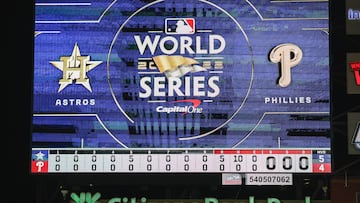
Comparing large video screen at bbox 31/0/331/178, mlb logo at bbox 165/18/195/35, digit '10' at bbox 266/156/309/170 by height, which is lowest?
digit '10' at bbox 266/156/309/170

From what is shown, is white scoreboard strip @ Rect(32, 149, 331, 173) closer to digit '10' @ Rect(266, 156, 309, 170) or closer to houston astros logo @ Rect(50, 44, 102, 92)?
digit '10' @ Rect(266, 156, 309, 170)

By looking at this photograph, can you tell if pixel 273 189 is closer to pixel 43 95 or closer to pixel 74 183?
pixel 74 183

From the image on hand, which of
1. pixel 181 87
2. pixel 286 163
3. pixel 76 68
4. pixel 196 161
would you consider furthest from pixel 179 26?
pixel 286 163

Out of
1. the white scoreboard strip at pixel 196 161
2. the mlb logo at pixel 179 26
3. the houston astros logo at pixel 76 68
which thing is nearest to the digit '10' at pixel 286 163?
the white scoreboard strip at pixel 196 161

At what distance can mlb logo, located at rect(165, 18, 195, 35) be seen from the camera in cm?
419

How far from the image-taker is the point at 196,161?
4051 mm

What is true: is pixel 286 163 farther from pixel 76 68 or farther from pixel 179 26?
pixel 76 68

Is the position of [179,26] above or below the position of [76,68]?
above

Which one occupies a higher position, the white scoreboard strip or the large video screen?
the large video screen

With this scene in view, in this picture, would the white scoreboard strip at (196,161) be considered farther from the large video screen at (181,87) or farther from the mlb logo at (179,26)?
the mlb logo at (179,26)

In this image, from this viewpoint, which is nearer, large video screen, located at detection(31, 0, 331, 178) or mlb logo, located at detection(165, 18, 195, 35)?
large video screen, located at detection(31, 0, 331, 178)

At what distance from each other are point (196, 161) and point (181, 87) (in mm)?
410

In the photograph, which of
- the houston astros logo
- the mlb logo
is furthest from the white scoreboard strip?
the mlb logo

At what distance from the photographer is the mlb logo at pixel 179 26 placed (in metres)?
4.19
